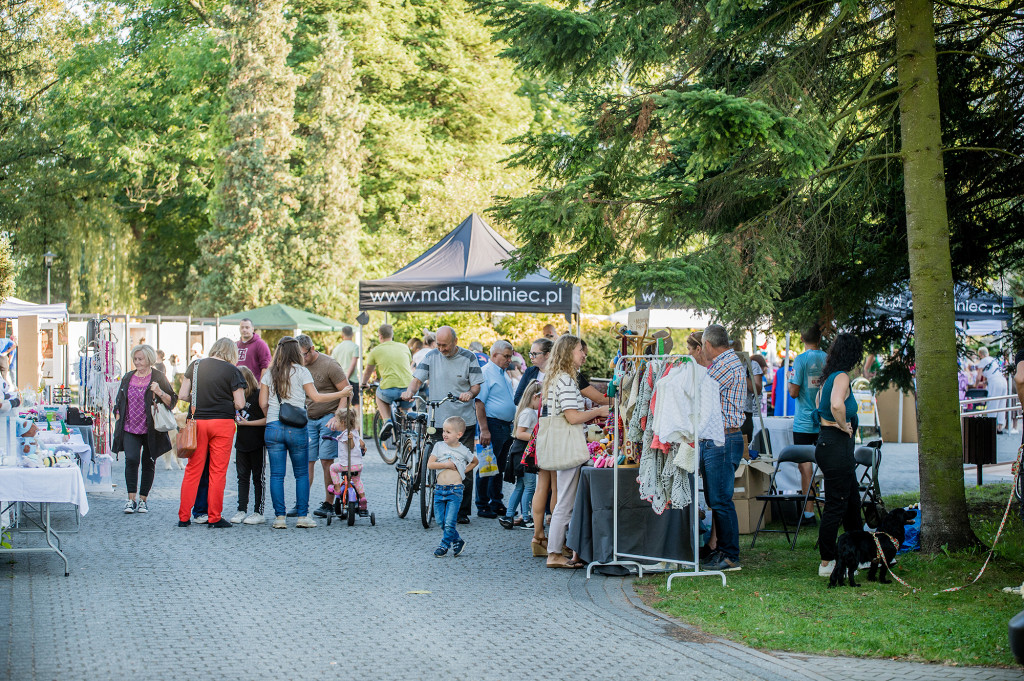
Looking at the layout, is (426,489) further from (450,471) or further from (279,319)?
(279,319)

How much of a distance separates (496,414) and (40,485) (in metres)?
4.99

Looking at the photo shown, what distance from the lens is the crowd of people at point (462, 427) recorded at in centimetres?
849

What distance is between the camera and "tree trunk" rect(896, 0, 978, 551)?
8.93 meters

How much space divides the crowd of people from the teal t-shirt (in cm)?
1

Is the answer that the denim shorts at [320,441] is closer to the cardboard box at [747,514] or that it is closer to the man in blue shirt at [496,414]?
the man in blue shirt at [496,414]

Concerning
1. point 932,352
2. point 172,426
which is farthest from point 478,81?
point 932,352

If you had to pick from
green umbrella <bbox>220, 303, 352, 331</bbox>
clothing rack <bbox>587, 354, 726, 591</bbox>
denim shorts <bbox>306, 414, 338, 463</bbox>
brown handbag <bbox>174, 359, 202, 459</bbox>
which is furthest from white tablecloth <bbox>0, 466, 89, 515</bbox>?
green umbrella <bbox>220, 303, 352, 331</bbox>

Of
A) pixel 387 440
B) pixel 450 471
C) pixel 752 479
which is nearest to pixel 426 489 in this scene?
pixel 450 471

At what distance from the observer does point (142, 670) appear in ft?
18.5

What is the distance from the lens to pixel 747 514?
10.5 m

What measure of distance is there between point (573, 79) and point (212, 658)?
6.25 meters

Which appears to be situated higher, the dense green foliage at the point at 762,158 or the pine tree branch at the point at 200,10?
the pine tree branch at the point at 200,10

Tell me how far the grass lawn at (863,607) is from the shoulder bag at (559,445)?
1153 mm

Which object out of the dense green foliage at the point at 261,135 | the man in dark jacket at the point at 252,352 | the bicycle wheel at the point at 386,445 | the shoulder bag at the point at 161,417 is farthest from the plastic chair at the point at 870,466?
the dense green foliage at the point at 261,135
